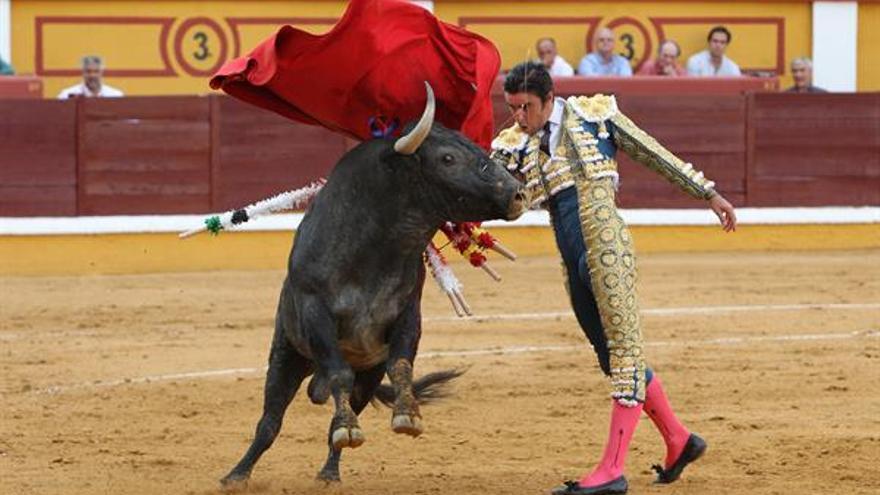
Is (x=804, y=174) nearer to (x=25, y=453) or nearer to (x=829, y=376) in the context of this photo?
(x=829, y=376)

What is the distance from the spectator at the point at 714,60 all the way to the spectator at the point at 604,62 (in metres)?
0.47

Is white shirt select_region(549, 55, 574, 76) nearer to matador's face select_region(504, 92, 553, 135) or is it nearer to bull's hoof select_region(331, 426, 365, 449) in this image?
matador's face select_region(504, 92, 553, 135)

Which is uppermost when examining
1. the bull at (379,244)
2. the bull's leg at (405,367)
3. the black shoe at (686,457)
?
the bull at (379,244)

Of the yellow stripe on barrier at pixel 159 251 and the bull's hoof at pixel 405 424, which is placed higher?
the yellow stripe on barrier at pixel 159 251

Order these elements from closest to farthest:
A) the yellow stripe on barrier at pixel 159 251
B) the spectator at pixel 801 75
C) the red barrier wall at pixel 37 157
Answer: the yellow stripe on barrier at pixel 159 251
the red barrier wall at pixel 37 157
the spectator at pixel 801 75

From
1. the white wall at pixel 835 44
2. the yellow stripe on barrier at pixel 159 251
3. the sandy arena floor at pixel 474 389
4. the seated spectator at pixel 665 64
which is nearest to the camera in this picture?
the sandy arena floor at pixel 474 389

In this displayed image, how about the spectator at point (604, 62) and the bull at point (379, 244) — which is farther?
the spectator at point (604, 62)

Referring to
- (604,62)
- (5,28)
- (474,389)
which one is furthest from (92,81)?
(474,389)

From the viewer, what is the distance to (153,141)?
1210cm

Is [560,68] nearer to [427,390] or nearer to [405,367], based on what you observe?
[427,390]

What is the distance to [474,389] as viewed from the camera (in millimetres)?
7398

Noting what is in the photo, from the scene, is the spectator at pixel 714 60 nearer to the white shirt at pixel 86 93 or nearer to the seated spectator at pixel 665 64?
the seated spectator at pixel 665 64

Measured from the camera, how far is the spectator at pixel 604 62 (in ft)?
43.1

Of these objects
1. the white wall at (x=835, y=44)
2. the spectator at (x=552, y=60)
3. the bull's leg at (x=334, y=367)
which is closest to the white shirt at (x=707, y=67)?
the spectator at (x=552, y=60)
